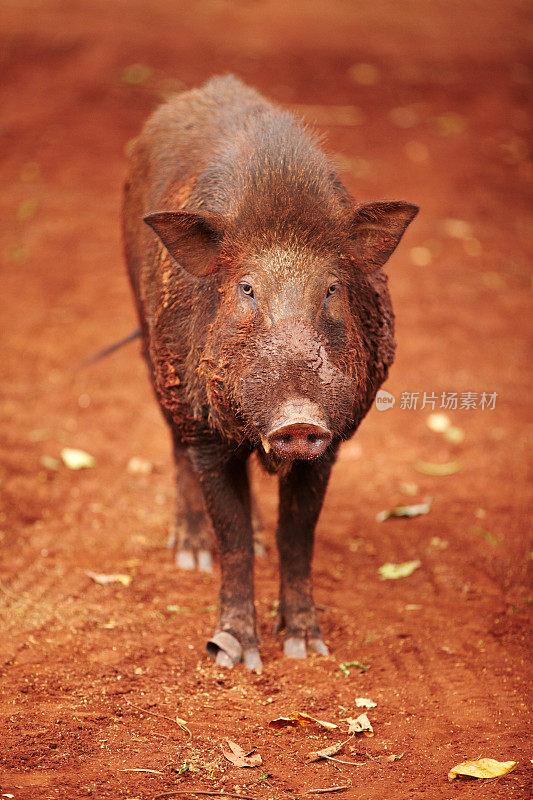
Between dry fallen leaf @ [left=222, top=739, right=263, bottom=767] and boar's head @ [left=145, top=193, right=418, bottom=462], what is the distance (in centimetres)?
109

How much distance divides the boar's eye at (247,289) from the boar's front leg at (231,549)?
81 centimetres

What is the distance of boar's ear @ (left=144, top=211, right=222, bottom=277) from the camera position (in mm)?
3797

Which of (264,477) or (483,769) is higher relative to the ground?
(264,477)

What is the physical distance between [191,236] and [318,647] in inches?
78.4

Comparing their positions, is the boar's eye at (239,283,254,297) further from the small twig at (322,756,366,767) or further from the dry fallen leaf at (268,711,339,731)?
the small twig at (322,756,366,767)

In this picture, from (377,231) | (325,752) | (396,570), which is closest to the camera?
(325,752)

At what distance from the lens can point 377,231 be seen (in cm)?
397

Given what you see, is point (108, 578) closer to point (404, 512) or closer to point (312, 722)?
point (312, 722)

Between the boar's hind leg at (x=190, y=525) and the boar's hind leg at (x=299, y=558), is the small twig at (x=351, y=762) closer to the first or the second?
the boar's hind leg at (x=299, y=558)

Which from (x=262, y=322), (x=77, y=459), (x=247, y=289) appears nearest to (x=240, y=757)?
(x=262, y=322)

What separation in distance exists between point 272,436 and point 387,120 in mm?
9918

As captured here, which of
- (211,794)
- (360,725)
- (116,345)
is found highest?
(116,345)

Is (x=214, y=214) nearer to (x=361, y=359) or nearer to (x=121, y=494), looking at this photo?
(x=361, y=359)

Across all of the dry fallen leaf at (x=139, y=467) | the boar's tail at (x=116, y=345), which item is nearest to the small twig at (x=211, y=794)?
the boar's tail at (x=116, y=345)
